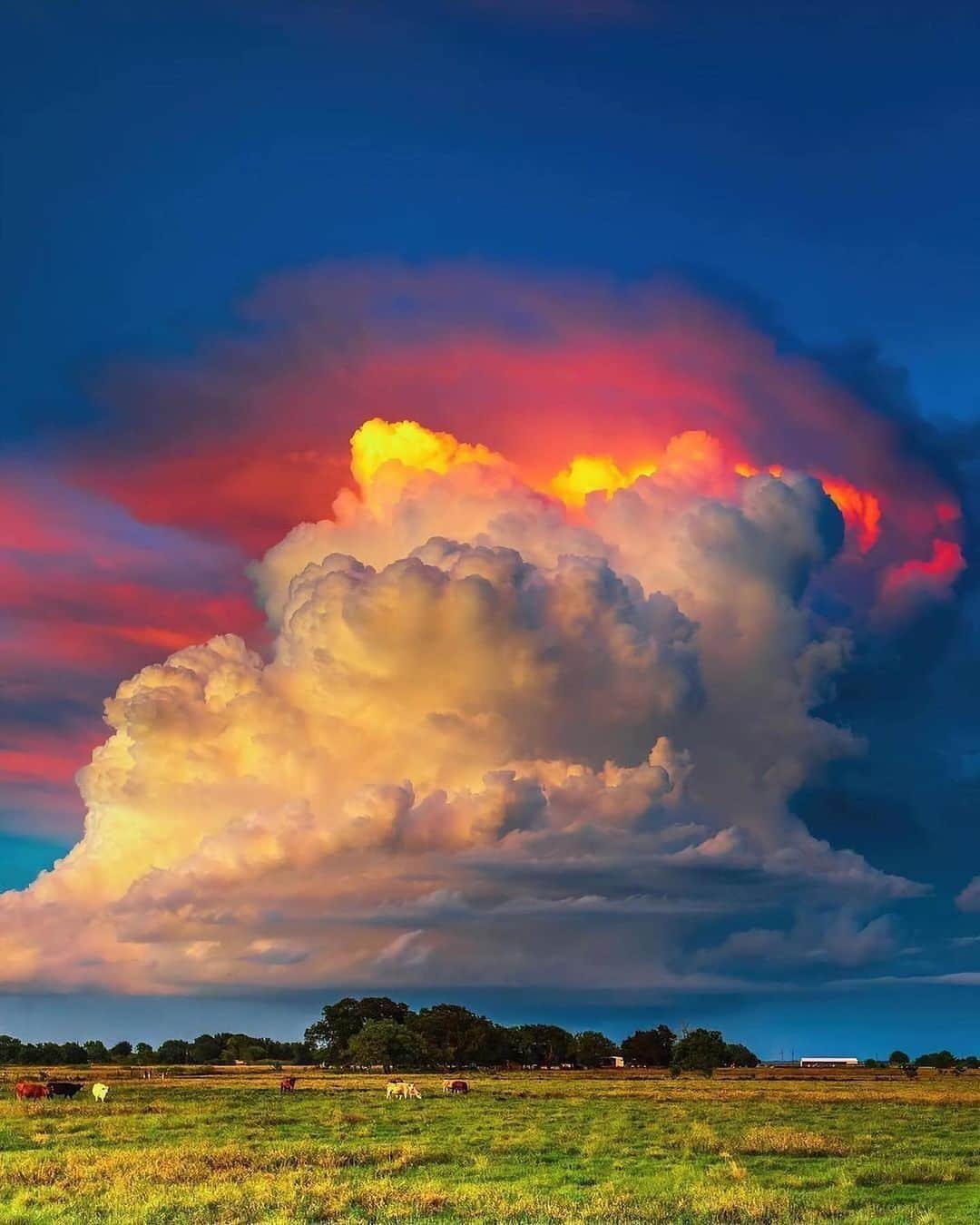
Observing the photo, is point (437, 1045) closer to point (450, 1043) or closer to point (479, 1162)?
point (450, 1043)

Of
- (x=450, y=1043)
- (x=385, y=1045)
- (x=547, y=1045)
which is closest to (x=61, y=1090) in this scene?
(x=385, y=1045)

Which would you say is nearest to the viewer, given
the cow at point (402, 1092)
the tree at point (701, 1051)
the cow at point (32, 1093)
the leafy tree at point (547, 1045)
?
the cow at point (32, 1093)

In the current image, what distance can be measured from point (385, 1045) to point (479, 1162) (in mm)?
106334

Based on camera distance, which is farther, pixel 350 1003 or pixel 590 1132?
pixel 350 1003

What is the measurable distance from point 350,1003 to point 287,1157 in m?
144

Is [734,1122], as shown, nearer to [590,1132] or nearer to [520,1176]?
[590,1132]

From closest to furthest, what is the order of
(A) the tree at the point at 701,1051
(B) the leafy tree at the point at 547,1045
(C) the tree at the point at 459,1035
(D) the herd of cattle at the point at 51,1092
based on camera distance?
(D) the herd of cattle at the point at 51,1092
(A) the tree at the point at 701,1051
(C) the tree at the point at 459,1035
(B) the leafy tree at the point at 547,1045

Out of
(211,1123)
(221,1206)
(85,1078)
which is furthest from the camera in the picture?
(85,1078)

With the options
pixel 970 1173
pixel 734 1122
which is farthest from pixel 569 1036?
pixel 970 1173

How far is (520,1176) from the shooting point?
34750mm

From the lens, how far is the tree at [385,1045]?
452ft

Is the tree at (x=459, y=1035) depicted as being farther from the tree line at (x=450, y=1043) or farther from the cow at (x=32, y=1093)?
the cow at (x=32, y=1093)

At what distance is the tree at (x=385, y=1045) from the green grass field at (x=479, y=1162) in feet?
238

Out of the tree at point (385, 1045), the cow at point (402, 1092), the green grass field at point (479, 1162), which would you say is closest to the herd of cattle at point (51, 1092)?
the green grass field at point (479, 1162)
